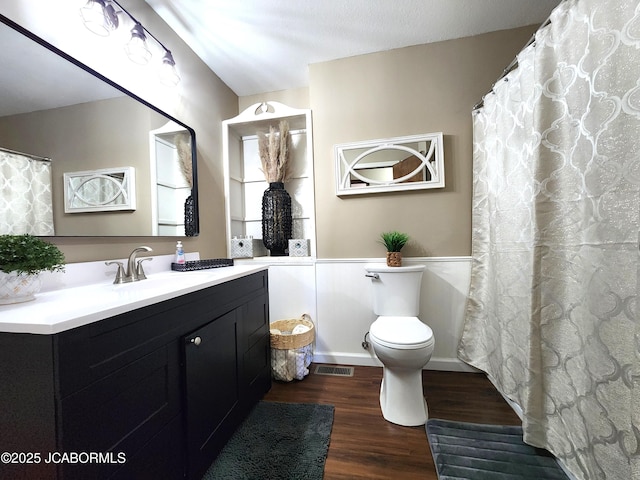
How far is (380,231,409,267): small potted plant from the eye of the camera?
1.79 meters

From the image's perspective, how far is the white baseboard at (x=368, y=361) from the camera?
72.8 inches

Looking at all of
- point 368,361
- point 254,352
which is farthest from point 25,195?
point 368,361

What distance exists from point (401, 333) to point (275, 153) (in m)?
1.68

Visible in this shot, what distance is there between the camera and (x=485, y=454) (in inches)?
45.0

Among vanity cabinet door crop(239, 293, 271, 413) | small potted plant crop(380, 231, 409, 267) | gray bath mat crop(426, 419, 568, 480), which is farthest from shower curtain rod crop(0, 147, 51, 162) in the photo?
gray bath mat crop(426, 419, 568, 480)

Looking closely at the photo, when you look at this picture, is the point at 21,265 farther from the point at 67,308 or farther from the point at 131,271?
the point at 131,271

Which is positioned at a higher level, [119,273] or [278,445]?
[119,273]

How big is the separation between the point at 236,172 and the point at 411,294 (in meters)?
1.84

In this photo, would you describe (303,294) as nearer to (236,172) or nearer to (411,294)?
(411,294)

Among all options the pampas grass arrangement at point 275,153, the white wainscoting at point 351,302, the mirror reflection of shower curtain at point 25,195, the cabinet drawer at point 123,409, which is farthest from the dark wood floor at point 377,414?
the pampas grass arrangement at point 275,153

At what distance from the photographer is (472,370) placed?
182cm

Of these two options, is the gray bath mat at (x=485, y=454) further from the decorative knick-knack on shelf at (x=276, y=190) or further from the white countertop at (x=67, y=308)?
the decorative knick-knack on shelf at (x=276, y=190)

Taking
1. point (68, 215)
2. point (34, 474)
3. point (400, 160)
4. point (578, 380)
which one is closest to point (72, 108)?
point (68, 215)

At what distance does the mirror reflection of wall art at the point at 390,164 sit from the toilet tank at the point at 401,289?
1.97 ft
